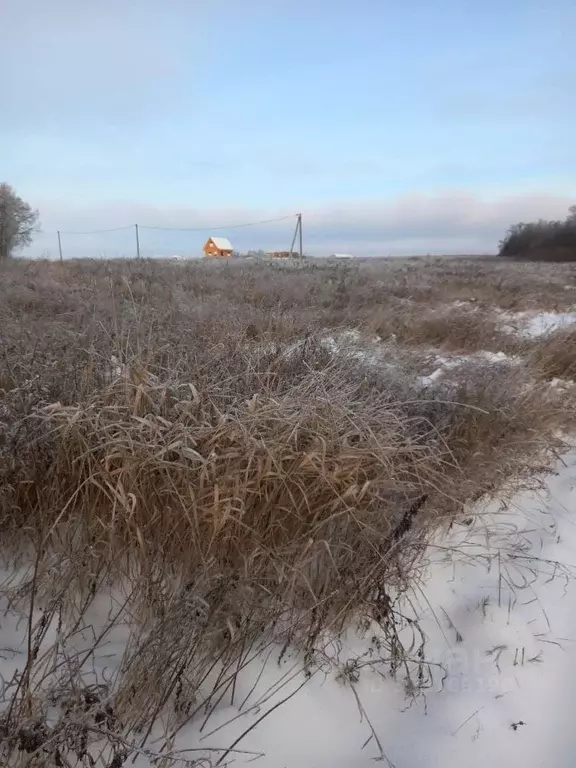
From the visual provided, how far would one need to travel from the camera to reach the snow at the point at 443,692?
145 cm

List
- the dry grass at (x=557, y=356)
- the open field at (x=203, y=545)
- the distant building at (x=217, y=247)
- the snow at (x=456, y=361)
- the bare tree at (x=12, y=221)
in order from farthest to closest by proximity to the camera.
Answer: the distant building at (x=217, y=247) → the bare tree at (x=12, y=221) → the dry grass at (x=557, y=356) → the snow at (x=456, y=361) → the open field at (x=203, y=545)

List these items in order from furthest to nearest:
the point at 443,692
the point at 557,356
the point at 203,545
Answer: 1. the point at 557,356
2. the point at 203,545
3. the point at 443,692

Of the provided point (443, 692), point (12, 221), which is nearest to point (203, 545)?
point (443, 692)

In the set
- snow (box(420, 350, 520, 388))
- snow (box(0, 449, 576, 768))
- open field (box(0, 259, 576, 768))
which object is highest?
snow (box(420, 350, 520, 388))

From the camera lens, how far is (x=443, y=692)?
5.40 ft

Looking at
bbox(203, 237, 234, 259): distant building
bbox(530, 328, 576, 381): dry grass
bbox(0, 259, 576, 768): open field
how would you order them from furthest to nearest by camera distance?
bbox(203, 237, 234, 259): distant building → bbox(530, 328, 576, 381): dry grass → bbox(0, 259, 576, 768): open field

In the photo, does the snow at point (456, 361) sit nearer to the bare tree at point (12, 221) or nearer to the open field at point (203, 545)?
the open field at point (203, 545)

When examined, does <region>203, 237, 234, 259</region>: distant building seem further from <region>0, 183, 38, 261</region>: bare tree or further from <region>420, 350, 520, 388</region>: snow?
<region>420, 350, 520, 388</region>: snow

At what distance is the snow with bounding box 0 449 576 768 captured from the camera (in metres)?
1.45

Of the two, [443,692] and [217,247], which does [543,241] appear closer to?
[217,247]

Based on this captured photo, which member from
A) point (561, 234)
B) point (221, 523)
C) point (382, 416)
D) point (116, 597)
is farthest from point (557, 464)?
point (561, 234)

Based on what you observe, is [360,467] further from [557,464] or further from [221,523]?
[557,464]

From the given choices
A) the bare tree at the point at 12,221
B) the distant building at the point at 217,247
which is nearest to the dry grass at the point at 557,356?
the bare tree at the point at 12,221

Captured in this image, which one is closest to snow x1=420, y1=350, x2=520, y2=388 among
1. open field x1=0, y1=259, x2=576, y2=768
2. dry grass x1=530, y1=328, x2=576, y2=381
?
dry grass x1=530, y1=328, x2=576, y2=381
